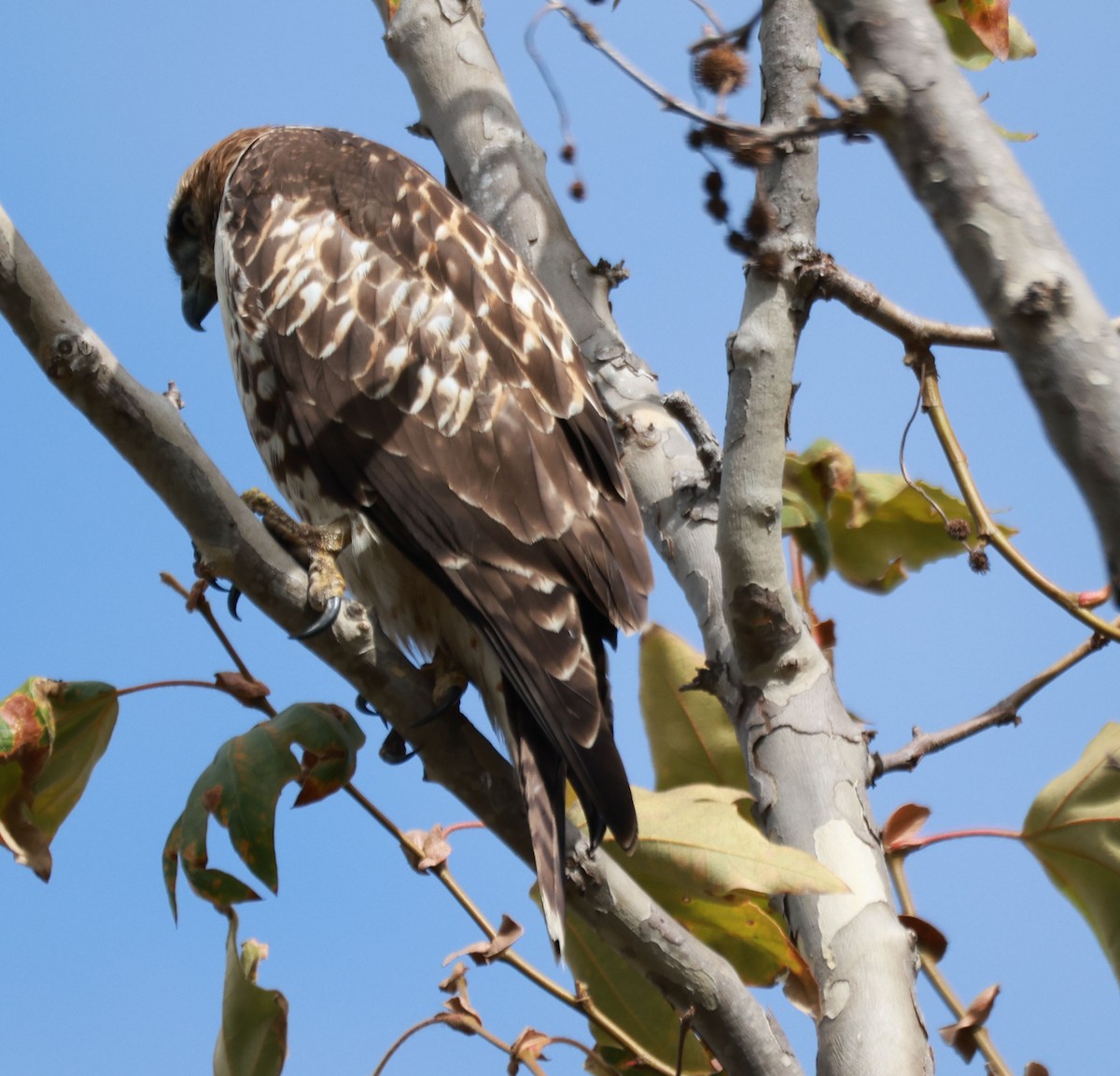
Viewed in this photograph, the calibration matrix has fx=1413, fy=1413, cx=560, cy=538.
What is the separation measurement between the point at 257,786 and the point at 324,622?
0.89 feet

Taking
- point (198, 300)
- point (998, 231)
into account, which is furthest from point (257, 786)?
point (198, 300)

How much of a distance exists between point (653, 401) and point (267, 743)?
1252 mm

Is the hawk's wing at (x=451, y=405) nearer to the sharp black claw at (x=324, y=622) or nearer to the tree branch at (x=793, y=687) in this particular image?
the tree branch at (x=793, y=687)

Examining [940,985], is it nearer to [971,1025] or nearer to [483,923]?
[971,1025]

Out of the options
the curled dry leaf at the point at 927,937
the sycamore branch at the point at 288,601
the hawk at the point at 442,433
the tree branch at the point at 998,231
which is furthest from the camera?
the hawk at the point at 442,433

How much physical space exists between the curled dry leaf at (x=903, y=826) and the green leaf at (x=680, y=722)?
32 cm

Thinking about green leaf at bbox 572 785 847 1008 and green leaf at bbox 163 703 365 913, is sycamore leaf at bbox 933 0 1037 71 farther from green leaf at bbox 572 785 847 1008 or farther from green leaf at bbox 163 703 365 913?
green leaf at bbox 163 703 365 913

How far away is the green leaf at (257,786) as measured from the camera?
2.14 metres

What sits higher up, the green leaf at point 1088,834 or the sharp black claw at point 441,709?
the green leaf at point 1088,834

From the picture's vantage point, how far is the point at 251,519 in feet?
7.09

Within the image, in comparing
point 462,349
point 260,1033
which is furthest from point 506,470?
point 260,1033

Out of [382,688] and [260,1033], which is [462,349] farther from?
[260,1033]

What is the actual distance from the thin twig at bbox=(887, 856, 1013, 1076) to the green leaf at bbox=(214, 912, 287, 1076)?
105 centimetres

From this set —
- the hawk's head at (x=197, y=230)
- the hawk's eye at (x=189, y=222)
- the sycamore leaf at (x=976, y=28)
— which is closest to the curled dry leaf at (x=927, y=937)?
the sycamore leaf at (x=976, y=28)
